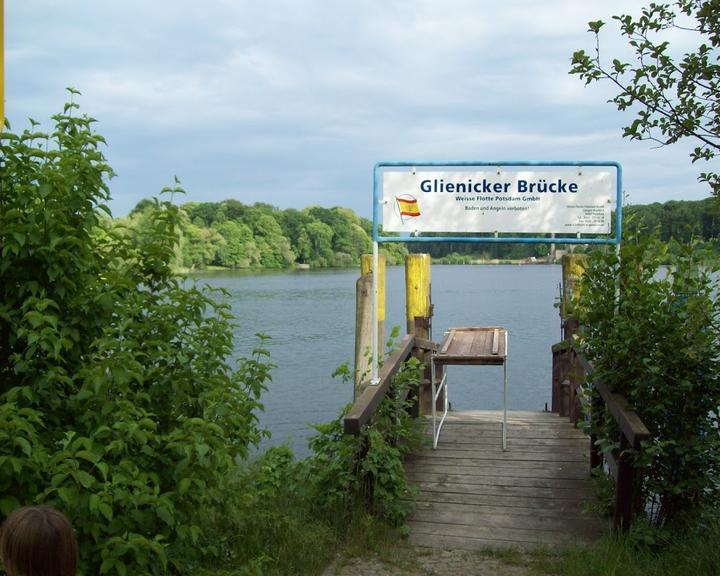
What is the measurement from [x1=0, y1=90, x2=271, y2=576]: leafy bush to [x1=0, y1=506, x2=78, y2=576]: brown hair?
140cm

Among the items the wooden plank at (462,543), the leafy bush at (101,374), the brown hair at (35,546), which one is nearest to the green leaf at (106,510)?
the leafy bush at (101,374)

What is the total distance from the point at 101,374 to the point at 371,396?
233cm

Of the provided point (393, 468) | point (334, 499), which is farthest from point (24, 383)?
point (393, 468)

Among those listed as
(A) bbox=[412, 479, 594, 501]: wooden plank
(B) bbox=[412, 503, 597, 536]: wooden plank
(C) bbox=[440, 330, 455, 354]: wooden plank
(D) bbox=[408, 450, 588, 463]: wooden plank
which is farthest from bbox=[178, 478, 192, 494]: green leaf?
(C) bbox=[440, 330, 455, 354]: wooden plank

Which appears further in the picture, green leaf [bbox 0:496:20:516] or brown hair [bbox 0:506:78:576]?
green leaf [bbox 0:496:20:516]

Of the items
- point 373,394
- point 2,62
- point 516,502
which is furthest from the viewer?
point 516,502

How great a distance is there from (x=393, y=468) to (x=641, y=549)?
5.51 ft

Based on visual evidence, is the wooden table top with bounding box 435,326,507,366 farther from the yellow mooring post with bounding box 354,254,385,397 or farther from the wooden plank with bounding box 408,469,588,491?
the wooden plank with bounding box 408,469,588,491

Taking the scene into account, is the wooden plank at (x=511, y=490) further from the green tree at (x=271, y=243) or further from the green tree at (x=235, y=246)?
the green tree at (x=271, y=243)

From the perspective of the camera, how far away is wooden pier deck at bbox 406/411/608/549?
545 centimetres

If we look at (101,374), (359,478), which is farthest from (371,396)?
(101,374)

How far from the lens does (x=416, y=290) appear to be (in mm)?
9633

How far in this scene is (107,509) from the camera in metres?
3.50

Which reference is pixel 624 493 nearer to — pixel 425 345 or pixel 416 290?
pixel 425 345
